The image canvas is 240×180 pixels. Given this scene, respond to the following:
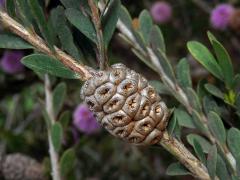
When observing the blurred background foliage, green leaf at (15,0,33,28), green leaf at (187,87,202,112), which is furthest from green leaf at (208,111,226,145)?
the blurred background foliage

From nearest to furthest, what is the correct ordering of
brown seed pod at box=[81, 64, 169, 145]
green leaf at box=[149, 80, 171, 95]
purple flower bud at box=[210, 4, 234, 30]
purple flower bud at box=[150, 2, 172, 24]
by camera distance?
brown seed pod at box=[81, 64, 169, 145], green leaf at box=[149, 80, 171, 95], purple flower bud at box=[210, 4, 234, 30], purple flower bud at box=[150, 2, 172, 24]

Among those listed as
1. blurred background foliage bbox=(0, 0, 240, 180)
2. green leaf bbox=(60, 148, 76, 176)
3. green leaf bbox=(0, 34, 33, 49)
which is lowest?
blurred background foliage bbox=(0, 0, 240, 180)

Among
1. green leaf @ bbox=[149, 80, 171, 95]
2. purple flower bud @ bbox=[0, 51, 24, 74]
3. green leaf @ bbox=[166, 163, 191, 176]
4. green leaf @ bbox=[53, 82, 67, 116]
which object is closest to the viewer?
green leaf @ bbox=[166, 163, 191, 176]

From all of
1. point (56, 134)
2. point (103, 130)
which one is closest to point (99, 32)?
point (56, 134)

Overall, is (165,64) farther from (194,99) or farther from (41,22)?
(41,22)

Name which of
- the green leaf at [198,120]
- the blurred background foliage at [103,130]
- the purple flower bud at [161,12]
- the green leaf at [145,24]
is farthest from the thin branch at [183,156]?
the purple flower bud at [161,12]

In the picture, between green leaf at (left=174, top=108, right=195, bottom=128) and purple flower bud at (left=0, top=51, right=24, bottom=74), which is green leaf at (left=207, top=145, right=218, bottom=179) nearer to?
green leaf at (left=174, top=108, right=195, bottom=128)
